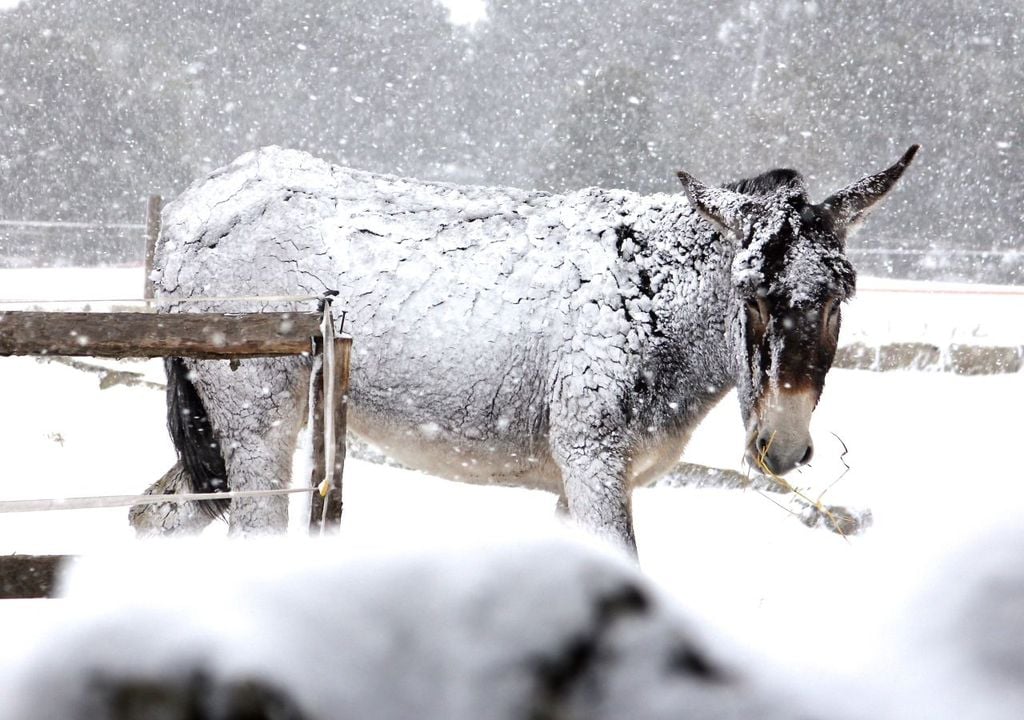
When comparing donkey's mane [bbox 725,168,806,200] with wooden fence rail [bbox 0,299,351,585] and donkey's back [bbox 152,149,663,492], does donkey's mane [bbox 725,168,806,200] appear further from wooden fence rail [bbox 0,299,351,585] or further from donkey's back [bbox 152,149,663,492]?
wooden fence rail [bbox 0,299,351,585]

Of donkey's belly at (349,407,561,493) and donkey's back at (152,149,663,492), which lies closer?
donkey's back at (152,149,663,492)

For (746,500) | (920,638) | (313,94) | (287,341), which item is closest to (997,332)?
(746,500)

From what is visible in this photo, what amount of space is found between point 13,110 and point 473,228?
2149 cm

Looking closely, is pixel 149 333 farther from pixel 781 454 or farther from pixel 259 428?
pixel 781 454

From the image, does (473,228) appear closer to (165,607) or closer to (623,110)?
(165,607)

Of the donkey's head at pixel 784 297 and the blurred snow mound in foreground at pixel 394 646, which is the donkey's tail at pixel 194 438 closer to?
the donkey's head at pixel 784 297

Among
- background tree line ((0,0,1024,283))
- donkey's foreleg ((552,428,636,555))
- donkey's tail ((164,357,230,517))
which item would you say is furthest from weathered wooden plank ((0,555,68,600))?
background tree line ((0,0,1024,283))

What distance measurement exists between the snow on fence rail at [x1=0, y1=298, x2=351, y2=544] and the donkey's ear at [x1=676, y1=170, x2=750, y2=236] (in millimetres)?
1272

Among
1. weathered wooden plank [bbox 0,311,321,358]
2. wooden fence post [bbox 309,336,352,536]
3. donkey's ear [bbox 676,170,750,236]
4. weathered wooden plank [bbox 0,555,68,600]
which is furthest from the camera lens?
donkey's ear [bbox 676,170,750,236]

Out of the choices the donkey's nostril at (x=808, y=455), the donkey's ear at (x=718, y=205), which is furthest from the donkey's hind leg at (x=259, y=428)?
the donkey's nostril at (x=808, y=455)

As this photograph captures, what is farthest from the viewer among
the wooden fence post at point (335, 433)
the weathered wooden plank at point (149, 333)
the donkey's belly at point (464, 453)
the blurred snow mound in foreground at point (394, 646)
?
the donkey's belly at point (464, 453)

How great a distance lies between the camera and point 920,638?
24.6 inches

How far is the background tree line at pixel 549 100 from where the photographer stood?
21.5 m

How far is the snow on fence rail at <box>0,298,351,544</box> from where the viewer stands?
2.78 meters
